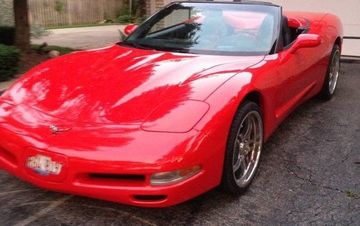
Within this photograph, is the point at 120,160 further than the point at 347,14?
No

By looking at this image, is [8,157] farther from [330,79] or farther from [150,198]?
[330,79]

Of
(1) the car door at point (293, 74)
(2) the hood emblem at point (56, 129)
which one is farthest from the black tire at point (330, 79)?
(2) the hood emblem at point (56, 129)

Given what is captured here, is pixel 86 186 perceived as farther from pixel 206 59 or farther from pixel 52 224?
pixel 206 59

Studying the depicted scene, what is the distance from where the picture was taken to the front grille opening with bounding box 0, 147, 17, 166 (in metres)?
2.85

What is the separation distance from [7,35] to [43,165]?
238 inches

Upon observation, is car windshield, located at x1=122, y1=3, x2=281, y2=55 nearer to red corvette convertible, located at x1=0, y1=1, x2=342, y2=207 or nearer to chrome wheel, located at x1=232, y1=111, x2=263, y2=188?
red corvette convertible, located at x1=0, y1=1, x2=342, y2=207

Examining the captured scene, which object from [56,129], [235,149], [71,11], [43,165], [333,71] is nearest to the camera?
[43,165]

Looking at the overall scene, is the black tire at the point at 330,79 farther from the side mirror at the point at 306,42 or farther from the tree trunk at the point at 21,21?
the tree trunk at the point at 21,21

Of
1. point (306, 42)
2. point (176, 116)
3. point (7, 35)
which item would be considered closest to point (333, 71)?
point (306, 42)

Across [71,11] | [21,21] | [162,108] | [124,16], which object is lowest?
[124,16]

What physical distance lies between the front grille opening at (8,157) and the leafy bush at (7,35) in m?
5.52

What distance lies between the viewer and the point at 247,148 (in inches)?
133

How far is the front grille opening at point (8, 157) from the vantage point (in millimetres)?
2850

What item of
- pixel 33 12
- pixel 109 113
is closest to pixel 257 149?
pixel 109 113
